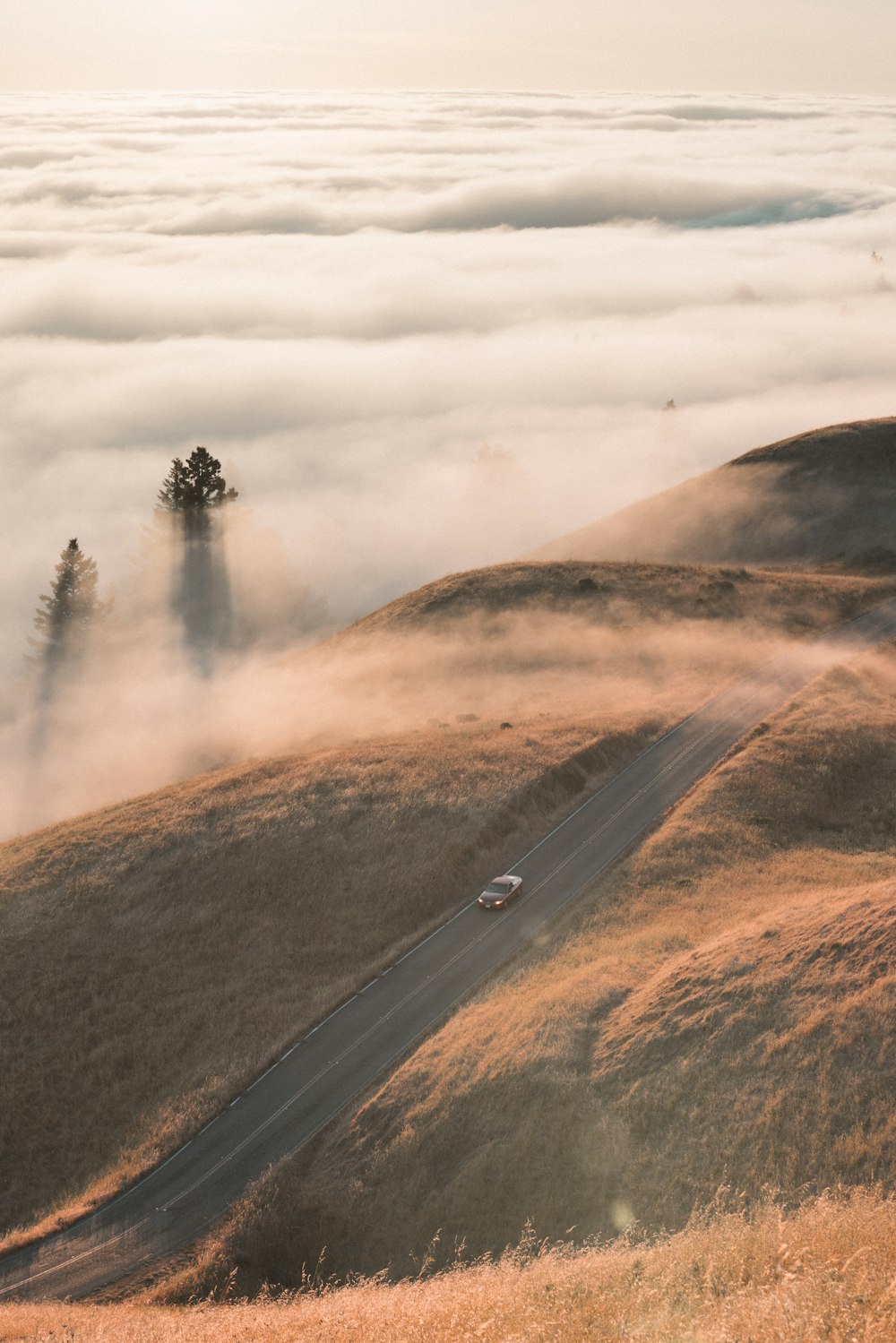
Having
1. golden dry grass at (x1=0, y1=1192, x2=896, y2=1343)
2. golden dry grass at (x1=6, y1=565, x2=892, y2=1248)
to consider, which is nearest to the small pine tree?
golden dry grass at (x1=6, y1=565, x2=892, y2=1248)

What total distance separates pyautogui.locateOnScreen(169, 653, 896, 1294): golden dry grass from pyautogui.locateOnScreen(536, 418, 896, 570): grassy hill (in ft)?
228

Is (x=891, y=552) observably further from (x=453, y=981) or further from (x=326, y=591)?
(x=326, y=591)

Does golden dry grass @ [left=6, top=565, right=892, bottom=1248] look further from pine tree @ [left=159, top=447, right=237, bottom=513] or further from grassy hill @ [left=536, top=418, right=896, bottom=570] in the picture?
pine tree @ [left=159, top=447, right=237, bottom=513]

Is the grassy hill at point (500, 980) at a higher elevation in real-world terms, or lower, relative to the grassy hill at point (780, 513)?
lower

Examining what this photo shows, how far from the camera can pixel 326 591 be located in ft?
571

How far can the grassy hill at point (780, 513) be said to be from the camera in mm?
98500

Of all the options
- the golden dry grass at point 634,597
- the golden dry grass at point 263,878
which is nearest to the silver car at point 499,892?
the golden dry grass at point 263,878

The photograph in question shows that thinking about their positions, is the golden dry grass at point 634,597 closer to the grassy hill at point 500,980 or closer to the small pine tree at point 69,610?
the grassy hill at point 500,980

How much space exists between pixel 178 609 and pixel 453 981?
97.9m

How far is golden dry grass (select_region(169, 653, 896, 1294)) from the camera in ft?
70.0

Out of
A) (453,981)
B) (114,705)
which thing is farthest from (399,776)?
(114,705)

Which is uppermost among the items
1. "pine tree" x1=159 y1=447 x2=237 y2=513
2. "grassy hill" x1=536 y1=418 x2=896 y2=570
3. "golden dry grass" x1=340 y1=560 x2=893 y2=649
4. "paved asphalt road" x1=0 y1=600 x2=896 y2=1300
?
"pine tree" x1=159 y1=447 x2=237 y2=513

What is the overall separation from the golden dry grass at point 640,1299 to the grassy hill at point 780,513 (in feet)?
272

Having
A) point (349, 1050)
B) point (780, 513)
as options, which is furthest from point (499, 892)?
point (780, 513)
